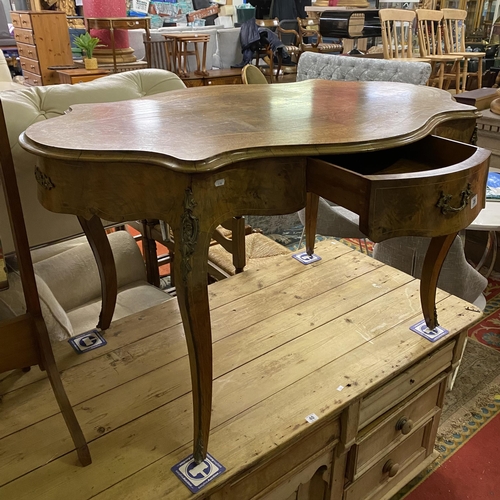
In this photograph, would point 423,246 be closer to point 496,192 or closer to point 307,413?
point 496,192

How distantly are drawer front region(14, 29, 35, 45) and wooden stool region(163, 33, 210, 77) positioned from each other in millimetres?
1393

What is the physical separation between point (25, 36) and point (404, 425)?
441 centimetres

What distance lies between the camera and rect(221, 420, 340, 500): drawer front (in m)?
1.00

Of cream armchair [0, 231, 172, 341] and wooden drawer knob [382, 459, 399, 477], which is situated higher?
cream armchair [0, 231, 172, 341]

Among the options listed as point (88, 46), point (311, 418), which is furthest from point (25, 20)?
point (311, 418)

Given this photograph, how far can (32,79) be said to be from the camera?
4.49m

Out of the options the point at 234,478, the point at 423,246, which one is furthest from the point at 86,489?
the point at 423,246

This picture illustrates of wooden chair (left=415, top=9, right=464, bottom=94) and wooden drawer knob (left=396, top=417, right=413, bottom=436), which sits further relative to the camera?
wooden chair (left=415, top=9, right=464, bottom=94)

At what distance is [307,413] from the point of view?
3.50 ft

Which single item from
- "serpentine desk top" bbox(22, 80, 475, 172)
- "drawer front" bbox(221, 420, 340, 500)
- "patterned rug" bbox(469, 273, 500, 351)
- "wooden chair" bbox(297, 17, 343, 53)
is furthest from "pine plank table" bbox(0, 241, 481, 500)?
"wooden chair" bbox(297, 17, 343, 53)

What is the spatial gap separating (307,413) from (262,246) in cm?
110

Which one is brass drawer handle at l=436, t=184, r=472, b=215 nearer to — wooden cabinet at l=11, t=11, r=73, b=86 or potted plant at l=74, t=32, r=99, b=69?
potted plant at l=74, t=32, r=99, b=69

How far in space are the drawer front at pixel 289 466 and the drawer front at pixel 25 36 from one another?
4186 mm

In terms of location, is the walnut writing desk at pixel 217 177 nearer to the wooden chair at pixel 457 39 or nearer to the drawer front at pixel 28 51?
the drawer front at pixel 28 51
